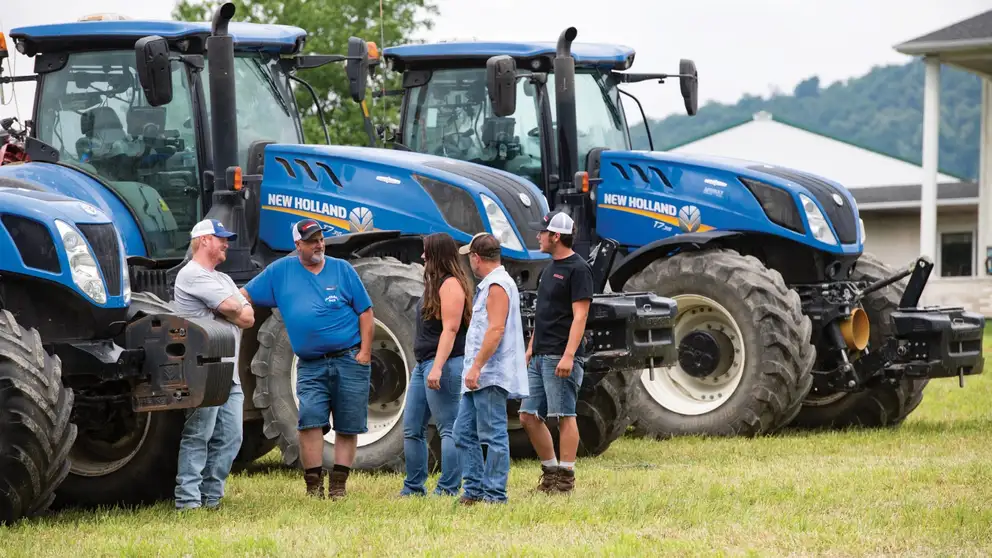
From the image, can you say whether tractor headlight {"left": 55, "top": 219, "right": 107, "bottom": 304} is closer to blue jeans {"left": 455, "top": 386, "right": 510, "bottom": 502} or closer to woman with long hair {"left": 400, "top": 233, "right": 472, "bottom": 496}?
woman with long hair {"left": 400, "top": 233, "right": 472, "bottom": 496}

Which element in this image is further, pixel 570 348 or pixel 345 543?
pixel 570 348

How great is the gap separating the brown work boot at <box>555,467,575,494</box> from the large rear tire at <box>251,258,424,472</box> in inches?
58.6

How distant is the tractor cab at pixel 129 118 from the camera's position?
452 inches

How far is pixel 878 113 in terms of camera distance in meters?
110

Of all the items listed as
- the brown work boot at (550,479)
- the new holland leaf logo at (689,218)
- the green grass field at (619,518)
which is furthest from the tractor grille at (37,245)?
the new holland leaf logo at (689,218)

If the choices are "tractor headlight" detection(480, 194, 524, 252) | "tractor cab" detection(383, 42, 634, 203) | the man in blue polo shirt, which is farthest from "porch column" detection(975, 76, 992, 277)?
the man in blue polo shirt

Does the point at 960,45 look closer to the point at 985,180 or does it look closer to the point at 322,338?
the point at 985,180

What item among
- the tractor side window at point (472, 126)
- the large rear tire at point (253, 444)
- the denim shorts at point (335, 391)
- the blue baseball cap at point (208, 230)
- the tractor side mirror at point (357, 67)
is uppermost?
the tractor side mirror at point (357, 67)

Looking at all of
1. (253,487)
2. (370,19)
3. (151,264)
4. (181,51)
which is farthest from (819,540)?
(370,19)

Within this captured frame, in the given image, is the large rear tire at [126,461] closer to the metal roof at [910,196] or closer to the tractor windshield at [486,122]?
the tractor windshield at [486,122]

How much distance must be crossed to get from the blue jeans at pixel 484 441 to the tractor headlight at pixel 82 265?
2.07 metres

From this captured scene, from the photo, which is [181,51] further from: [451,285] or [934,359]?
[934,359]

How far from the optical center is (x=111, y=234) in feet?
29.3

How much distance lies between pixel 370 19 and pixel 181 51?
23114 millimetres
